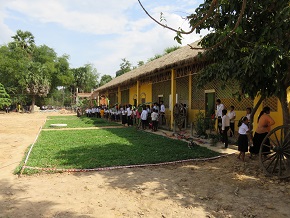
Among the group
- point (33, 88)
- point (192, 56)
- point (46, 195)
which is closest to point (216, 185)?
point (46, 195)

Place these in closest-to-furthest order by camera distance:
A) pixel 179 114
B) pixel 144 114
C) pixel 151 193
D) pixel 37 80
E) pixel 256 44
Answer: pixel 256 44 < pixel 151 193 < pixel 179 114 < pixel 144 114 < pixel 37 80

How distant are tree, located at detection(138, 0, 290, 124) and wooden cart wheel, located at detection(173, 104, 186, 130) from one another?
288 inches

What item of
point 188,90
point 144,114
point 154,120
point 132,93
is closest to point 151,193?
point 154,120

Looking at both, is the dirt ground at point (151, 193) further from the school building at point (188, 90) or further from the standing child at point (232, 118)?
the standing child at point (232, 118)

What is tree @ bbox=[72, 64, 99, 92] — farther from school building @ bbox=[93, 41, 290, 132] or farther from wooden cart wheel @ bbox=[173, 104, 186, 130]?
wooden cart wheel @ bbox=[173, 104, 186, 130]

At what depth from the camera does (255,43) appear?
4938 mm

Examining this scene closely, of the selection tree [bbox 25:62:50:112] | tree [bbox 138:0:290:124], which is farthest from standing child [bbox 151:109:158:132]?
tree [bbox 25:62:50:112]

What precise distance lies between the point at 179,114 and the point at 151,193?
Answer: 357 inches

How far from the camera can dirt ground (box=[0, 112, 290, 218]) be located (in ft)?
13.3

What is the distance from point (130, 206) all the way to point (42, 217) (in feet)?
4.21

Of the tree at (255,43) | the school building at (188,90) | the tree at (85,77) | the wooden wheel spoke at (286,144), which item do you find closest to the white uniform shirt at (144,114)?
the school building at (188,90)

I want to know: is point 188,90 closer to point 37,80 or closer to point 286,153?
point 286,153

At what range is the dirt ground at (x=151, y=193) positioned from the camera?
404 centimetres

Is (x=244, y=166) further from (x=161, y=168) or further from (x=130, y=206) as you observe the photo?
(x=130, y=206)
